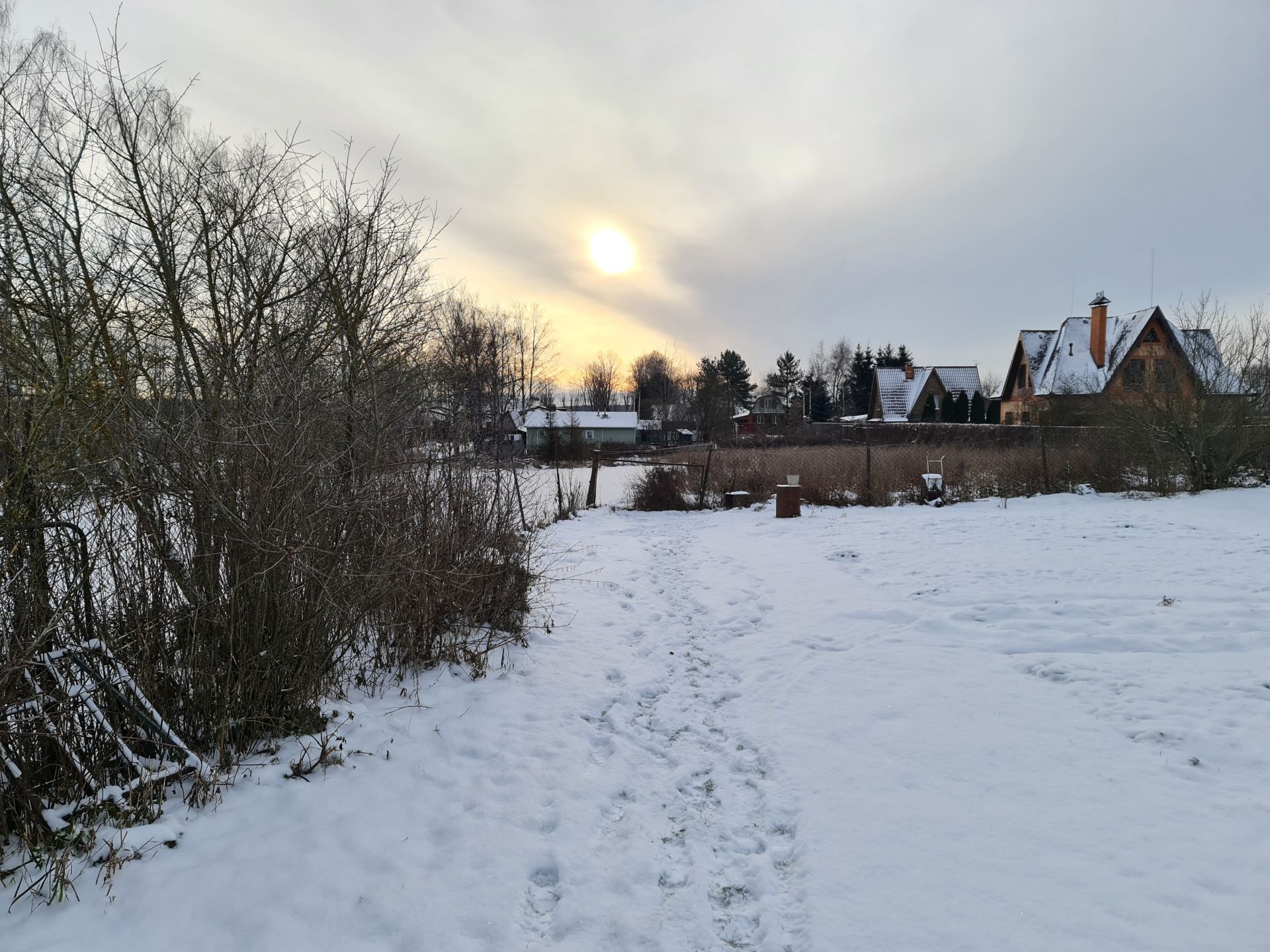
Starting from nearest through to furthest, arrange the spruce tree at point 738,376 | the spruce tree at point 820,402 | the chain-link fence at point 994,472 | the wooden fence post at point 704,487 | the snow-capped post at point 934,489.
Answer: the snow-capped post at point 934,489
the chain-link fence at point 994,472
the wooden fence post at point 704,487
the spruce tree at point 820,402
the spruce tree at point 738,376

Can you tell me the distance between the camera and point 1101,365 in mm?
28812

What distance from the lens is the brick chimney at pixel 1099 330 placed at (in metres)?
29.1

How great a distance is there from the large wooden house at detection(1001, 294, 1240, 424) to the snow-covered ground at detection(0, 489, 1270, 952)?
9935 millimetres

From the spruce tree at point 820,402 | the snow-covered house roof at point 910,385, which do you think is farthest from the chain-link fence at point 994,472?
the spruce tree at point 820,402

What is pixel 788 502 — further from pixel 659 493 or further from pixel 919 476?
pixel 919 476

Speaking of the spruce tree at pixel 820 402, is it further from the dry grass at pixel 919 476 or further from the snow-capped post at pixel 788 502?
the snow-capped post at pixel 788 502

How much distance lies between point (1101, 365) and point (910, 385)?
54.2 ft

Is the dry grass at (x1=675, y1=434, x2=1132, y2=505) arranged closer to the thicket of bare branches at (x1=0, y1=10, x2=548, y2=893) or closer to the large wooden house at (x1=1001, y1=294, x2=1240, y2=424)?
the large wooden house at (x1=1001, y1=294, x2=1240, y2=424)

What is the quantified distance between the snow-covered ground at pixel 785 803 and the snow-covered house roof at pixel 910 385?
41493 millimetres

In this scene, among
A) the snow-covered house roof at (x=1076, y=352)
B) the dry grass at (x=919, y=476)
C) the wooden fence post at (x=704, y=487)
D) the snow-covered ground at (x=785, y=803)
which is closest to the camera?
the snow-covered ground at (x=785, y=803)

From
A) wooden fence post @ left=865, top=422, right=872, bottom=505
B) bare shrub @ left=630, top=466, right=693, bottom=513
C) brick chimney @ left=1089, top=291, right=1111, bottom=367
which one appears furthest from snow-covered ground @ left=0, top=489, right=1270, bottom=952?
brick chimney @ left=1089, top=291, right=1111, bottom=367

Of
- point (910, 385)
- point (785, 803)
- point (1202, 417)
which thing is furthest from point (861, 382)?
point (785, 803)

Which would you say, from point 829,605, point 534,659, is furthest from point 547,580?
point 829,605

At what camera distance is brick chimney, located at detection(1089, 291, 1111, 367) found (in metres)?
29.1
